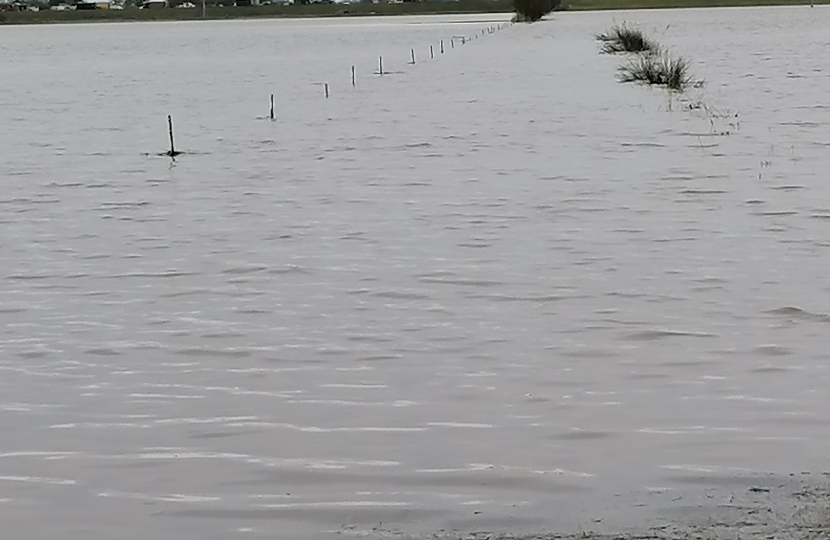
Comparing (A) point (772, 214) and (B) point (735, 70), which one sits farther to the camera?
(B) point (735, 70)

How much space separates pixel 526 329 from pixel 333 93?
30.0 meters

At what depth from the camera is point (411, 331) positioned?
9961 mm

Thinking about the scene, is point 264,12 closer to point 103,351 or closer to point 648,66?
point 648,66

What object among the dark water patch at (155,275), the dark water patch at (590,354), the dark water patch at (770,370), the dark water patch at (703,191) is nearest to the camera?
the dark water patch at (770,370)

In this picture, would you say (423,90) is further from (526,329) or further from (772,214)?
(526,329)

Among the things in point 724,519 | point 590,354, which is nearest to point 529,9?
point 590,354

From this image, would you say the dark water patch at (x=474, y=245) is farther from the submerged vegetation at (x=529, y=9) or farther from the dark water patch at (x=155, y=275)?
the submerged vegetation at (x=529, y=9)

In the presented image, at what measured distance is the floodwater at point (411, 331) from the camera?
671 cm

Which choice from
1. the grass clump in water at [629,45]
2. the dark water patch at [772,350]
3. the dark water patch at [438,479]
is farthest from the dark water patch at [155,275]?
the grass clump in water at [629,45]

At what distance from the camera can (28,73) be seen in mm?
56812

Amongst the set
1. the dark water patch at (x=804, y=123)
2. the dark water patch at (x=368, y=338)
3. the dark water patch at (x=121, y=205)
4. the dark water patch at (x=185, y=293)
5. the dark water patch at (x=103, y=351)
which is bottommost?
the dark water patch at (x=804, y=123)

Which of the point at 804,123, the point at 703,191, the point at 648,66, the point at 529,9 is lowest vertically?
the point at 529,9

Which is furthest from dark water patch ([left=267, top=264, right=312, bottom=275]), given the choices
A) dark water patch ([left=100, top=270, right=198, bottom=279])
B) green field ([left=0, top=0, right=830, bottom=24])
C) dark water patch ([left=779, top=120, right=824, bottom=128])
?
green field ([left=0, top=0, right=830, bottom=24])

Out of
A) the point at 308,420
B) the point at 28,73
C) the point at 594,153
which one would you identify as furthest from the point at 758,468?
the point at 28,73
